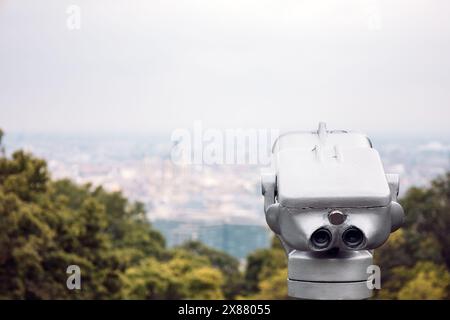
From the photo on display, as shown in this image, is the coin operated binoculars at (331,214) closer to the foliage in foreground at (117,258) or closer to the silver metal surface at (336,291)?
the silver metal surface at (336,291)

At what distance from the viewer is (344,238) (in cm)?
304

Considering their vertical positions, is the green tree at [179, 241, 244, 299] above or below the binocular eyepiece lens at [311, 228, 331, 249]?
below

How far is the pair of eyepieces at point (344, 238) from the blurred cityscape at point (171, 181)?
18.4 metres

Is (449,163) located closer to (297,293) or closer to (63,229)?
(63,229)

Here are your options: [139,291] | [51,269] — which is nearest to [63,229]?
[51,269]

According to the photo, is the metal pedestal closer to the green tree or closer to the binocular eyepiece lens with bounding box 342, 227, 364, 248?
the binocular eyepiece lens with bounding box 342, 227, 364, 248

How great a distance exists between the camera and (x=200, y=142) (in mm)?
5020

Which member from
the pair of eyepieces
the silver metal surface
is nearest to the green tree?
the silver metal surface

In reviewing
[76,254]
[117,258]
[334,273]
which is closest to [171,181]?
[117,258]

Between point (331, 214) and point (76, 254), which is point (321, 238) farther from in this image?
point (76, 254)

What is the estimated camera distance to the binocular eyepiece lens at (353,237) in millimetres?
3028

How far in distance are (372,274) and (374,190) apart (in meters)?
0.34

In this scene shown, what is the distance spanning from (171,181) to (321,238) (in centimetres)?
2304

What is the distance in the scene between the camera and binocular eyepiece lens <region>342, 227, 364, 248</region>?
303 cm
